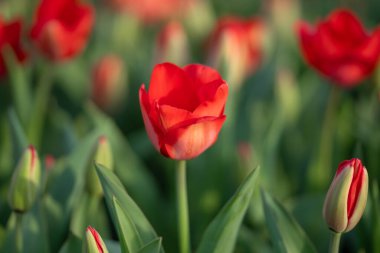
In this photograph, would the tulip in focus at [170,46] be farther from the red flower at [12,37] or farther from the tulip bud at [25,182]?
the tulip bud at [25,182]

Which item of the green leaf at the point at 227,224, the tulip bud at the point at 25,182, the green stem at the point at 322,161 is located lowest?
the green stem at the point at 322,161

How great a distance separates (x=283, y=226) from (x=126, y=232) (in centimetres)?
19

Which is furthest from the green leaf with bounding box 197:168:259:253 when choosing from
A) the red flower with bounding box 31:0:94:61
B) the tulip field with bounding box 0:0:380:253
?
the red flower with bounding box 31:0:94:61

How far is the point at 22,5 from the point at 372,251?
4.33 feet

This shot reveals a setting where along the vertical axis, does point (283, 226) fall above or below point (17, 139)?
below

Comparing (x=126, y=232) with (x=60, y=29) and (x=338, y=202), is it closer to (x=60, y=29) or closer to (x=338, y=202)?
(x=338, y=202)

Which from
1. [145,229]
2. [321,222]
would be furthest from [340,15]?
[145,229]

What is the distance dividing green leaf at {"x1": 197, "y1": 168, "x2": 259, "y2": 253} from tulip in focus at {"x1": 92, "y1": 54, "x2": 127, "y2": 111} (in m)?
0.64

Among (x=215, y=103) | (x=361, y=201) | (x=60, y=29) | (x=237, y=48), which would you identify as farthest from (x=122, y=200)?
(x=237, y=48)

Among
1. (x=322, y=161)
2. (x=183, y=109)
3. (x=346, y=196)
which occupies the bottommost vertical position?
(x=322, y=161)

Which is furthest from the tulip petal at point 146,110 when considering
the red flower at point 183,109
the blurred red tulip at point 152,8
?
the blurred red tulip at point 152,8

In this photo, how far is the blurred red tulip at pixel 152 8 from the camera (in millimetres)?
2041

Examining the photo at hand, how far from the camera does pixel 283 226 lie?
2.62 ft

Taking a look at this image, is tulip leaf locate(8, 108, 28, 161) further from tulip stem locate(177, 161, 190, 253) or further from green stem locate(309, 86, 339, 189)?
green stem locate(309, 86, 339, 189)
